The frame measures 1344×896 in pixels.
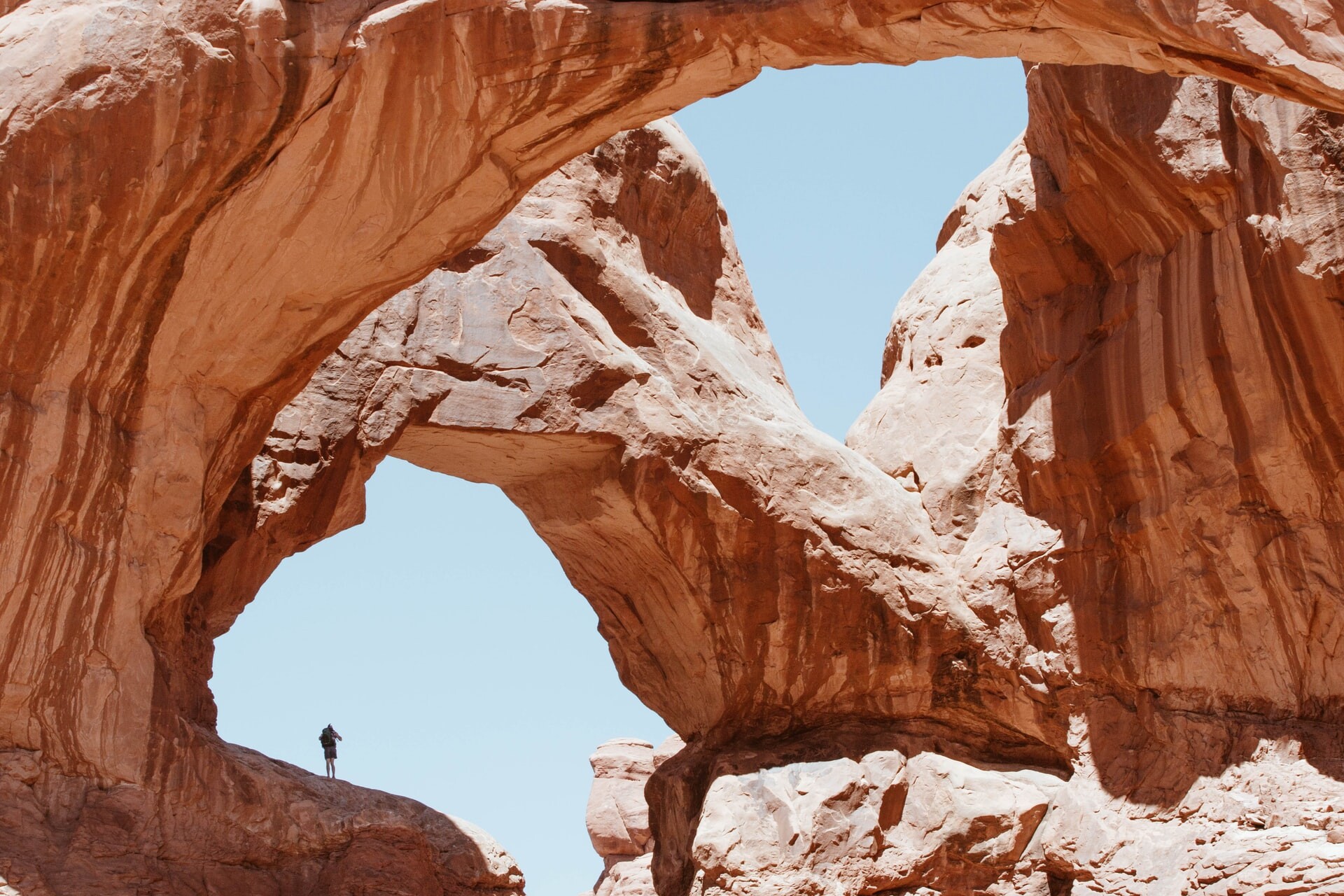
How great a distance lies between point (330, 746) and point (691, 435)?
4893 mm

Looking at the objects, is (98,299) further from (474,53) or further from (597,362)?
(597,362)

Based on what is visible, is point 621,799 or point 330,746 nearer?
point 330,746

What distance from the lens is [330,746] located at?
15.1 metres

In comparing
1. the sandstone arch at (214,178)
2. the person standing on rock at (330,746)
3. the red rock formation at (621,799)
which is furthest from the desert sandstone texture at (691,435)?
the red rock formation at (621,799)

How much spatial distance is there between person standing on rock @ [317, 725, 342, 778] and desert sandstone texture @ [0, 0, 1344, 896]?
257 centimetres

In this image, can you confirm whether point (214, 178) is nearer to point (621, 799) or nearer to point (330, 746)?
point (330, 746)

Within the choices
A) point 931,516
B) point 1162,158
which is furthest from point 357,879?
point 1162,158

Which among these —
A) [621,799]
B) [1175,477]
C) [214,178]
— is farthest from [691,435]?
[621,799]

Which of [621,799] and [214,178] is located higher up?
[214,178]

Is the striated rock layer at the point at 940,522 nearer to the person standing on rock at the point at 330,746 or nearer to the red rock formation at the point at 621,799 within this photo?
the person standing on rock at the point at 330,746

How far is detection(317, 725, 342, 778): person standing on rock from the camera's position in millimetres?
14984

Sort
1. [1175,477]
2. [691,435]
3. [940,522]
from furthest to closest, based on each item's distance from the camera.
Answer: [940,522], [691,435], [1175,477]

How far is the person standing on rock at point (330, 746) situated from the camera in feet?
49.2

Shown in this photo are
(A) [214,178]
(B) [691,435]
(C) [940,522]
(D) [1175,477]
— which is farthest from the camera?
(C) [940,522]
